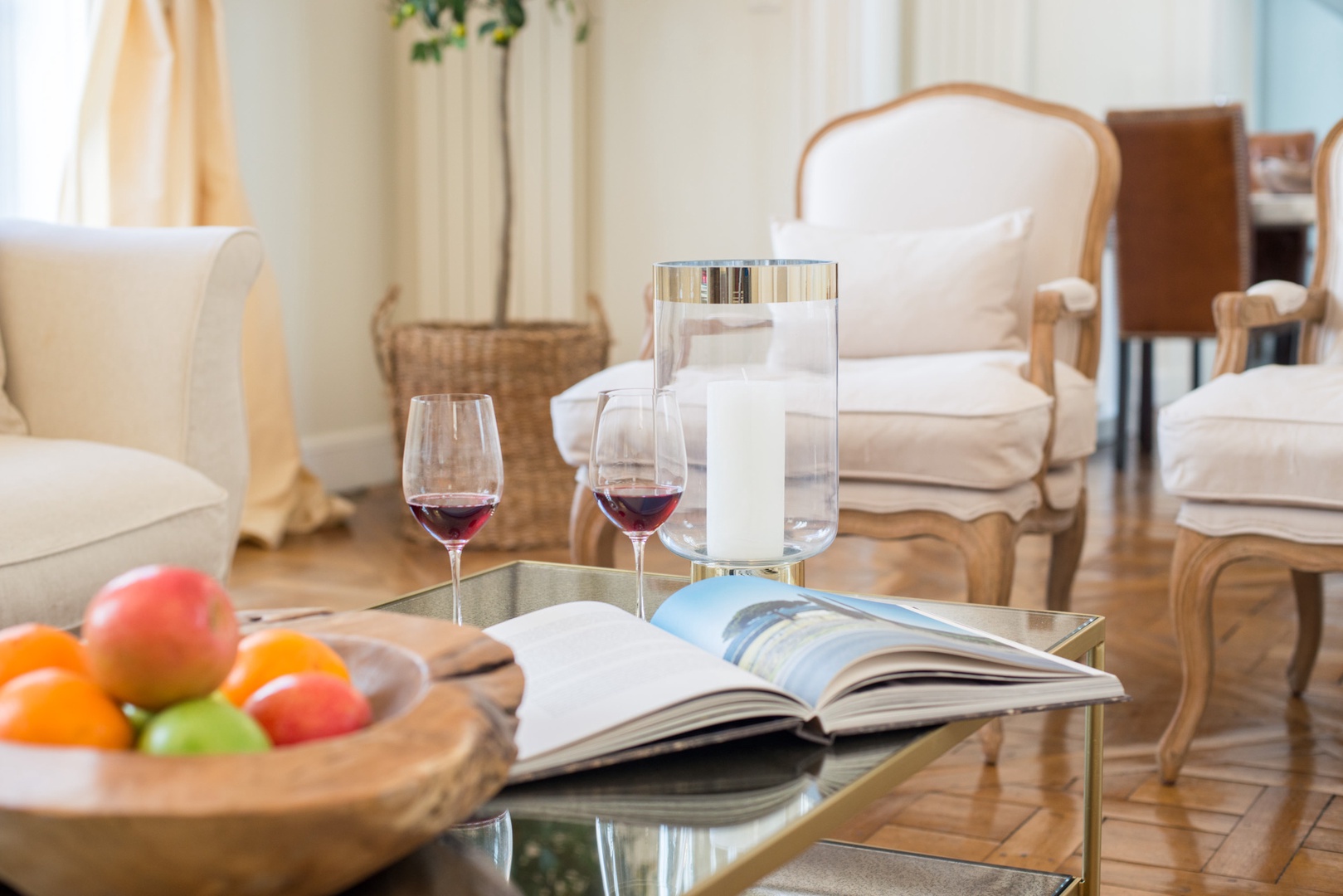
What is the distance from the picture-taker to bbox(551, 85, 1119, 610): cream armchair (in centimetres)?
175

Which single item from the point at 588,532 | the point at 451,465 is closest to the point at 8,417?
the point at 588,532

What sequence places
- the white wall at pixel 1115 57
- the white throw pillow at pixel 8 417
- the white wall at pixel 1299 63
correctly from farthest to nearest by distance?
the white wall at pixel 1299 63 < the white wall at pixel 1115 57 < the white throw pillow at pixel 8 417

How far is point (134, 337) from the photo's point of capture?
174 centimetres

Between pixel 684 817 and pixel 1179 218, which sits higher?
pixel 1179 218

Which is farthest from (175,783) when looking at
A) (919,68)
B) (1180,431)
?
(919,68)

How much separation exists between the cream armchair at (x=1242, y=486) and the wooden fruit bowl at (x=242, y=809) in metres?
1.30

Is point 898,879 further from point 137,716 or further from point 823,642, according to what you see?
point 137,716

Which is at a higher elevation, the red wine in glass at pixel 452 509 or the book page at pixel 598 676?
the red wine in glass at pixel 452 509

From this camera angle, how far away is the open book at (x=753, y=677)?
72cm

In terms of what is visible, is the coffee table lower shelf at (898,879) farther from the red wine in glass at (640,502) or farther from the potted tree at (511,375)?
the potted tree at (511,375)

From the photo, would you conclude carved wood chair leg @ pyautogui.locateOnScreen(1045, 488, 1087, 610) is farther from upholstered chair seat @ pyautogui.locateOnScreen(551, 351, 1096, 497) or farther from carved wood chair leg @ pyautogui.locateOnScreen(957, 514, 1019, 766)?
carved wood chair leg @ pyautogui.locateOnScreen(957, 514, 1019, 766)

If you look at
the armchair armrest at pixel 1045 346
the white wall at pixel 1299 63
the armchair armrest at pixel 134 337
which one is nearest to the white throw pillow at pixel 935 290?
the armchair armrest at pixel 1045 346

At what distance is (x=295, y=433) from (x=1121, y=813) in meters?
2.21

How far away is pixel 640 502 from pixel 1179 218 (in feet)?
10.7
